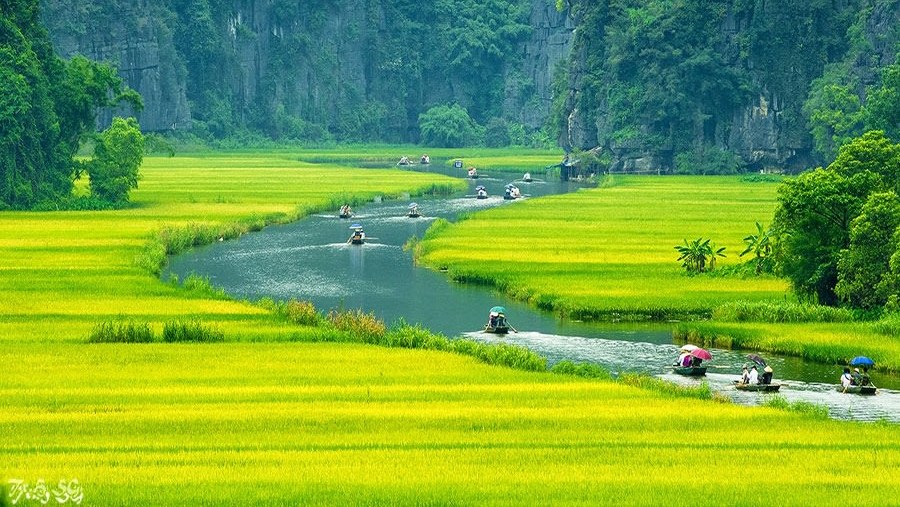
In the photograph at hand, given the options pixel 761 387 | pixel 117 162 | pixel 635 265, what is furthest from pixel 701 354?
pixel 117 162

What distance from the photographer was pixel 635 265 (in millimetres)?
50906

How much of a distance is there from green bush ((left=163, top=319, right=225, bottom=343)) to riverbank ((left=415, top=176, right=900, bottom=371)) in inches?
407

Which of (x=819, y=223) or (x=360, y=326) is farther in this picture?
(x=819, y=223)

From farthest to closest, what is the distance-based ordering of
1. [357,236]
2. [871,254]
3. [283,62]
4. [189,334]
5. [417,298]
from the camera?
[283,62]
[357,236]
[417,298]
[871,254]
[189,334]

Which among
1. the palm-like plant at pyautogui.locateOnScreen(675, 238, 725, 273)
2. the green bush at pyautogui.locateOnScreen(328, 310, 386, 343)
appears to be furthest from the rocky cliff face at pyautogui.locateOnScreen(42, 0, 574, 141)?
the green bush at pyautogui.locateOnScreen(328, 310, 386, 343)

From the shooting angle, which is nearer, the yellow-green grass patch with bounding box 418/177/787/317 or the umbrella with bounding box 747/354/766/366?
the umbrella with bounding box 747/354/766/366

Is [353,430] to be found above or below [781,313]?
below

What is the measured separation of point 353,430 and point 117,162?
2108 inches

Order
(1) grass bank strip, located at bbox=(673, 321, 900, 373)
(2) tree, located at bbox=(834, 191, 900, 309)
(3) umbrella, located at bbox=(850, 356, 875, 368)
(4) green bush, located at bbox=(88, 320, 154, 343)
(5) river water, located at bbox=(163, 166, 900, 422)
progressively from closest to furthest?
(3) umbrella, located at bbox=(850, 356, 875, 368)
(5) river water, located at bbox=(163, 166, 900, 422)
(1) grass bank strip, located at bbox=(673, 321, 900, 373)
(4) green bush, located at bbox=(88, 320, 154, 343)
(2) tree, located at bbox=(834, 191, 900, 309)

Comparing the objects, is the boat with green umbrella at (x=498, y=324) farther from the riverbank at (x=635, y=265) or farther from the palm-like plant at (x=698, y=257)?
the palm-like plant at (x=698, y=257)

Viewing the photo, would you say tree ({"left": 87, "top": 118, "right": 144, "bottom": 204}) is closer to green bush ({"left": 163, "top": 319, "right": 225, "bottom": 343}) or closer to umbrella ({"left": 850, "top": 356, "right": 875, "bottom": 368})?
green bush ({"left": 163, "top": 319, "right": 225, "bottom": 343})

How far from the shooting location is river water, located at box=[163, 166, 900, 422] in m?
32.0

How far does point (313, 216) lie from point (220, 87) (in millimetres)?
96467

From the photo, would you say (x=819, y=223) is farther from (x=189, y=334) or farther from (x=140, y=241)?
(x=140, y=241)
